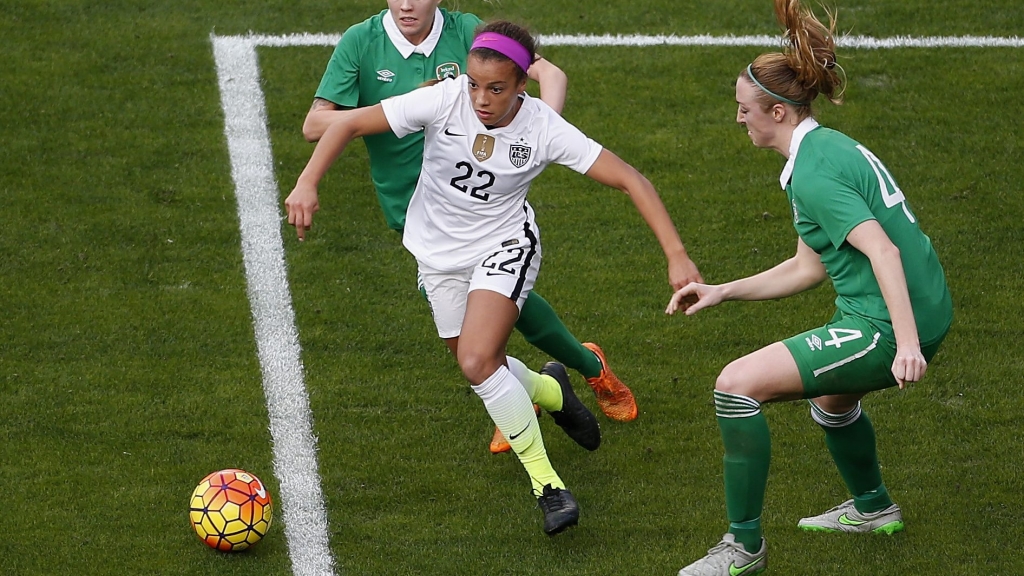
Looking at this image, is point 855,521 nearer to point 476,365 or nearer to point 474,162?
point 476,365

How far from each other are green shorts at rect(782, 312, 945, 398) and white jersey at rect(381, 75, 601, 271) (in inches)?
44.2

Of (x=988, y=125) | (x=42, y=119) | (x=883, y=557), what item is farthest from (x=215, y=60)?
(x=883, y=557)

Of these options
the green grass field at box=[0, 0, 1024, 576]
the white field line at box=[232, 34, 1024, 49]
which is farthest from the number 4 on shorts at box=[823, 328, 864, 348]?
the white field line at box=[232, 34, 1024, 49]

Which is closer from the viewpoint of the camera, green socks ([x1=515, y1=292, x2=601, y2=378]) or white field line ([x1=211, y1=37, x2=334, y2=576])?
white field line ([x1=211, y1=37, x2=334, y2=576])

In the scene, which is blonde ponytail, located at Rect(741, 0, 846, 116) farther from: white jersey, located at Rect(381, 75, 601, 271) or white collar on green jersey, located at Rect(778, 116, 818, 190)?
white jersey, located at Rect(381, 75, 601, 271)

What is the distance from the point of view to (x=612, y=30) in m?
9.33

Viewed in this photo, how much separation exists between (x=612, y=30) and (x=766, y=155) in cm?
176

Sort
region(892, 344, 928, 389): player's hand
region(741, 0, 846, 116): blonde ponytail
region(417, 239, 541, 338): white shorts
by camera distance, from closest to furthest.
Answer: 1. region(892, 344, 928, 389): player's hand
2. region(741, 0, 846, 116): blonde ponytail
3. region(417, 239, 541, 338): white shorts

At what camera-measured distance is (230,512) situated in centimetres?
494

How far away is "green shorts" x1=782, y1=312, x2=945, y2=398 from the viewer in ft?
14.8

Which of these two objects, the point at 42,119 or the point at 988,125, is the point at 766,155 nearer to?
the point at 988,125

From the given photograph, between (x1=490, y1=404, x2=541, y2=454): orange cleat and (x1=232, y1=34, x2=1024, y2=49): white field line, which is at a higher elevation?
(x1=232, y1=34, x2=1024, y2=49): white field line

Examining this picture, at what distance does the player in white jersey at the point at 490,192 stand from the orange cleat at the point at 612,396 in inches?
31.9

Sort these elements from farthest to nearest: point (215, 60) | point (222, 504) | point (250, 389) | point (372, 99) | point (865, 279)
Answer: point (215, 60) < point (250, 389) < point (372, 99) < point (222, 504) < point (865, 279)
